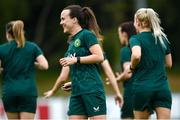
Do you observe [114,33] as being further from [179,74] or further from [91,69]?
[91,69]

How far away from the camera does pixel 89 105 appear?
1013 cm

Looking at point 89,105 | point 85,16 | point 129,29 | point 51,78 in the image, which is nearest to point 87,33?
point 85,16

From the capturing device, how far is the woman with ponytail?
10133mm

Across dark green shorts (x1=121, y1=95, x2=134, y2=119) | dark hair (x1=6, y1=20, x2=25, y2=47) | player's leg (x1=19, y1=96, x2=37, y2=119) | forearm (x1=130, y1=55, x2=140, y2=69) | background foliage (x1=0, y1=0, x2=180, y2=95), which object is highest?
dark hair (x1=6, y1=20, x2=25, y2=47)

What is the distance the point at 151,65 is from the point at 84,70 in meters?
0.88

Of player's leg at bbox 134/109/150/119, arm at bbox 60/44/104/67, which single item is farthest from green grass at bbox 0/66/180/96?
arm at bbox 60/44/104/67

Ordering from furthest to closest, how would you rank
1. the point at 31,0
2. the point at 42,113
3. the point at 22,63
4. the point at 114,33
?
the point at 31,0 → the point at 114,33 → the point at 42,113 → the point at 22,63

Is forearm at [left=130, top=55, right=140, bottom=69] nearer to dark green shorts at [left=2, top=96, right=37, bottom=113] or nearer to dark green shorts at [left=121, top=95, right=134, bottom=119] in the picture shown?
dark green shorts at [left=2, top=96, right=37, bottom=113]

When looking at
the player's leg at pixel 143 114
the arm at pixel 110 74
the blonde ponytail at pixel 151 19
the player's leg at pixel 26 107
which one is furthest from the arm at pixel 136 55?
the player's leg at pixel 26 107

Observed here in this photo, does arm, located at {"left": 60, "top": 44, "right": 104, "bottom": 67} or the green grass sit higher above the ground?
arm, located at {"left": 60, "top": 44, "right": 104, "bottom": 67}

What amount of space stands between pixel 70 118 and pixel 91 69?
0.63 m

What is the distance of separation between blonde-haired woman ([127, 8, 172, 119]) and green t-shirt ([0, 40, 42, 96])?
1.99 meters

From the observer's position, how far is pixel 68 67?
1090cm

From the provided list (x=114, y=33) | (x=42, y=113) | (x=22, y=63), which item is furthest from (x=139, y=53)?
(x=114, y=33)
